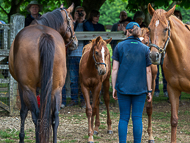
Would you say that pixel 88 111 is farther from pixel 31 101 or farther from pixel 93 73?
pixel 31 101

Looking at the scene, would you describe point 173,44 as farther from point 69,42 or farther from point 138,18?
point 138,18

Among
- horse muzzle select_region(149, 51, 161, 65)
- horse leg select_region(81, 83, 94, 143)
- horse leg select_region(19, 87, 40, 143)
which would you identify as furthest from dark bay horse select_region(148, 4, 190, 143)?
horse leg select_region(19, 87, 40, 143)

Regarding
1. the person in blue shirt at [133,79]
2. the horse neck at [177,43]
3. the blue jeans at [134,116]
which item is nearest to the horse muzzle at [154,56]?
the person in blue shirt at [133,79]

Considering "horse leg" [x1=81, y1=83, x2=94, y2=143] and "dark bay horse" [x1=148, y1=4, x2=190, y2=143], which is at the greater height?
"dark bay horse" [x1=148, y1=4, x2=190, y2=143]

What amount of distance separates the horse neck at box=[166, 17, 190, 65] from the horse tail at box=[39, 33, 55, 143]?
6.06ft

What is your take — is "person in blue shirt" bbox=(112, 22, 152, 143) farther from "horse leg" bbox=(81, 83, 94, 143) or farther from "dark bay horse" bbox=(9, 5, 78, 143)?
"horse leg" bbox=(81, 83, 94, 143)

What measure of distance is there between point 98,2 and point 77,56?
2762mm

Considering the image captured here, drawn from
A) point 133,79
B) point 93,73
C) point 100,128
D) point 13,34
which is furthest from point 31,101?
point 13,34

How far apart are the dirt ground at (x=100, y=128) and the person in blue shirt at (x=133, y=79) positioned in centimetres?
129

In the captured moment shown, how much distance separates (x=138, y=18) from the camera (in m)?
8.09

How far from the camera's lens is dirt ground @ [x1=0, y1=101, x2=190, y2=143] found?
5.12m

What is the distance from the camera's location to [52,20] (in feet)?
15.5

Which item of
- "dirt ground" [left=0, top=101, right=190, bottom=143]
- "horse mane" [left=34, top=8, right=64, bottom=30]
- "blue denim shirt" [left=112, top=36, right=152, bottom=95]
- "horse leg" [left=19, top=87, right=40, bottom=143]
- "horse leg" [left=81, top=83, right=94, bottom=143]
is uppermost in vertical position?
"horse mane" [left=34, top=8, right=64, bottom=30]

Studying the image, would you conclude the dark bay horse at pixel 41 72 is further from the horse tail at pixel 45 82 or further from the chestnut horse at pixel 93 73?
the chestnut horse at pixel 93 73
